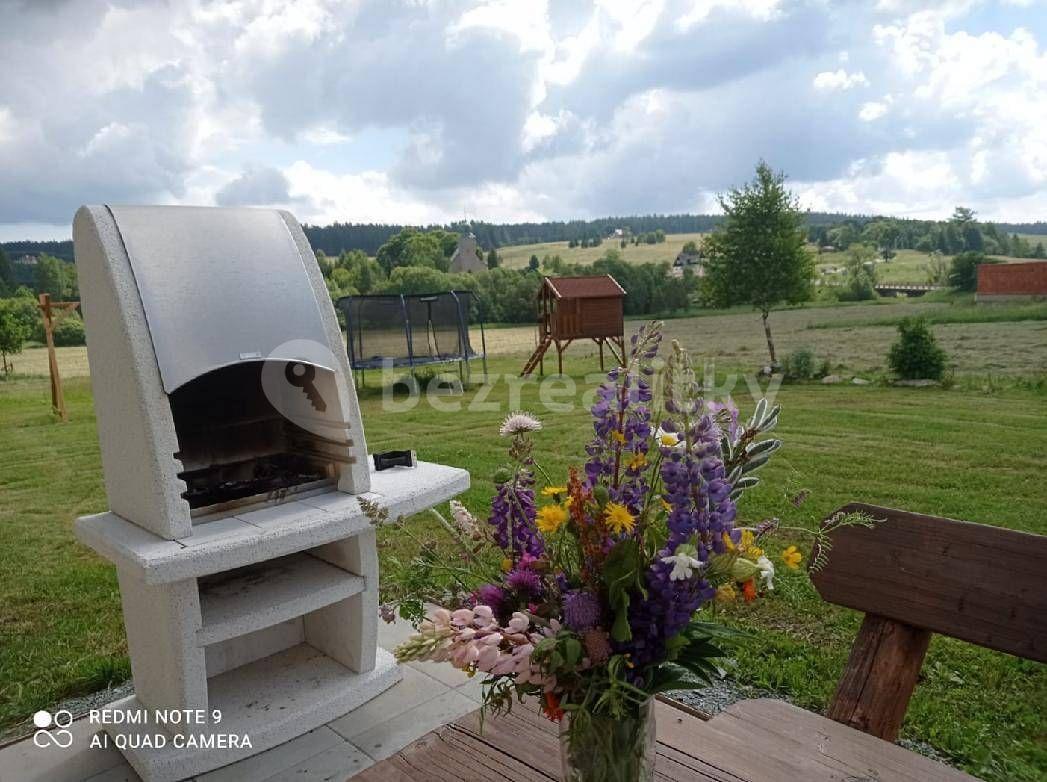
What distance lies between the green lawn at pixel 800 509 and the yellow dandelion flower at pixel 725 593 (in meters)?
0.13

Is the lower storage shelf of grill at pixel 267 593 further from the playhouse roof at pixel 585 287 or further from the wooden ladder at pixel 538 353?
the wooden ladder at pixel 538 353

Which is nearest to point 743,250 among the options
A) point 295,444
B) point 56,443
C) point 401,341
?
point 401,341

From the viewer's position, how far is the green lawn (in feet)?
8.38

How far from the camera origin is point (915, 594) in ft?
4.75

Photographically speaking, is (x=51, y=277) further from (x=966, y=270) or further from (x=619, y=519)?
(x=966, y=270)

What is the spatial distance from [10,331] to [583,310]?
9.00 m

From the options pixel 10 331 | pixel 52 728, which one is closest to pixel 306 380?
pixel 52 728

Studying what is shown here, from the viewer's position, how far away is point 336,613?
273 cm

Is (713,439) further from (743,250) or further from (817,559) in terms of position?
(743,250)

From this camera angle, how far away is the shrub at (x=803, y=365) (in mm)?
10617

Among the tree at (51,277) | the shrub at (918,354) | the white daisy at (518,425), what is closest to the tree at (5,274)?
the tree at (51,277)

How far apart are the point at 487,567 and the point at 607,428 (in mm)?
255

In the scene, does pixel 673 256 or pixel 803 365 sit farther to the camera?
pixel 673 256

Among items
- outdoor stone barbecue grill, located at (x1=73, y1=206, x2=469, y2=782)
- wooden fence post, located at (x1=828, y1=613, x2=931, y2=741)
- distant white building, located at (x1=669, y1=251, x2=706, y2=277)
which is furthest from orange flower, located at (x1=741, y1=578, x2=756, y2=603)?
distant white building, located at (x1=669, y1=251, x2=706, y2=277)
